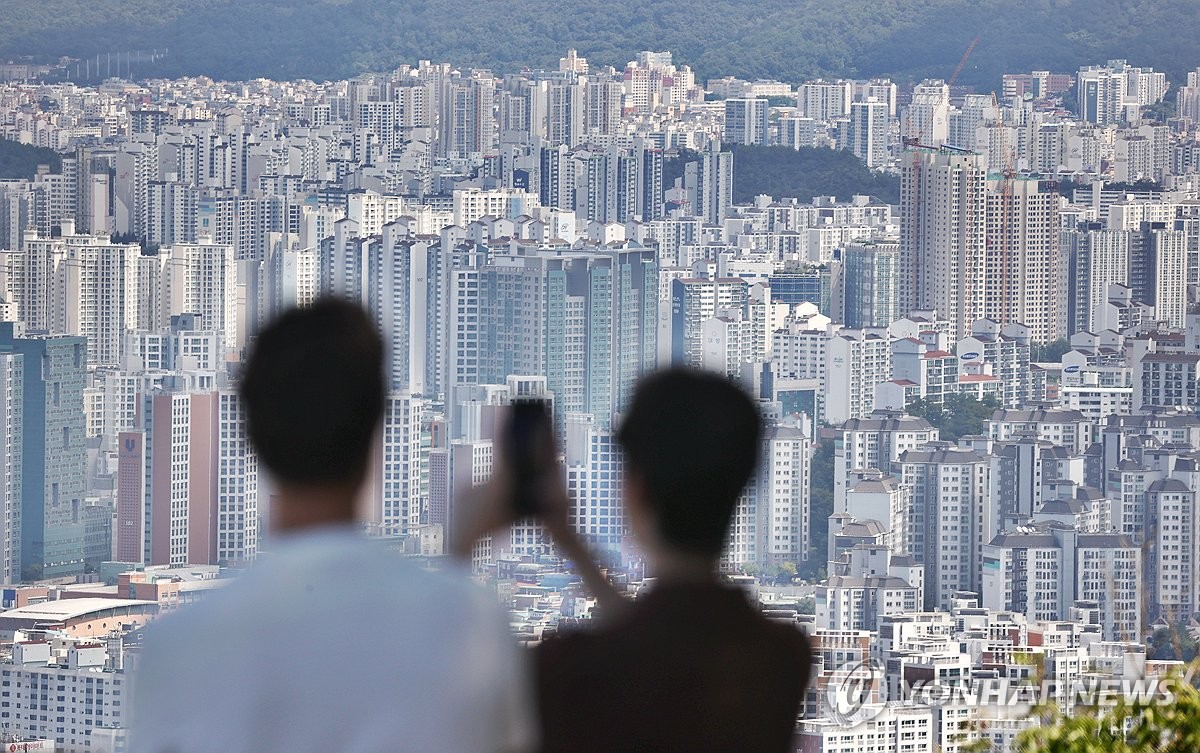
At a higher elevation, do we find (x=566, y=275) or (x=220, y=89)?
(x=220, y=89)

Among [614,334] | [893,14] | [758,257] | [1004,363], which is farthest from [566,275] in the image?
[893,14]

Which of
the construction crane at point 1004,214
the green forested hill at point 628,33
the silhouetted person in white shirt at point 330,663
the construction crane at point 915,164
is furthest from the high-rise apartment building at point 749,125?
the silhouetted person in white shirt at point 330,663

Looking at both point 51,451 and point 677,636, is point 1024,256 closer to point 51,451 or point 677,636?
point 51,451

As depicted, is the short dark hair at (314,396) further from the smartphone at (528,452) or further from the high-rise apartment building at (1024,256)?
the high-rise apartment building at (1024,256)

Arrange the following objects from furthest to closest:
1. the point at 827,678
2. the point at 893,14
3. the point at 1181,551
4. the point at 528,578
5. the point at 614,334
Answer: the point at 893,14
the point at 614,334
the point at 1181,551
the point at 528,578
the point at 827,678

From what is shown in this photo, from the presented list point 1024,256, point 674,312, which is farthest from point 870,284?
point 674,312

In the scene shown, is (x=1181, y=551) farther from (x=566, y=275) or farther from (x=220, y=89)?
(x=220, y=89)
